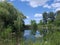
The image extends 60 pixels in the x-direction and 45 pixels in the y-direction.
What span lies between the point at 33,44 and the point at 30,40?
0.51m

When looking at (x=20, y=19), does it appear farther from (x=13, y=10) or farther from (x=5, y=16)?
(x=5, y=16)

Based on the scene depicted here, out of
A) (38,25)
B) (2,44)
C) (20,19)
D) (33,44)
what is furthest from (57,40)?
(20,19)

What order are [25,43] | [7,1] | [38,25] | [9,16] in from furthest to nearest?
[7,1], [9,16], [38,25], [25,43]

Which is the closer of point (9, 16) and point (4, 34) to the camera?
point (4, 34)

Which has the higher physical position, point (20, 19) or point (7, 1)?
point (7, 1)

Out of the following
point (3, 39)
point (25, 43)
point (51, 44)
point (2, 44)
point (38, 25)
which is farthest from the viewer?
point (38, 25)

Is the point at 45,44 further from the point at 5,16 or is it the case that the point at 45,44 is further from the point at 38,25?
the point at 5,16

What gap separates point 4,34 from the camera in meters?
9.82

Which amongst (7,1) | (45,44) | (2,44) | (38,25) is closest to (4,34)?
(2,44)

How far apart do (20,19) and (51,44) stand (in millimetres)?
11505

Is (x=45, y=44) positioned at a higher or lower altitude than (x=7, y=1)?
lower

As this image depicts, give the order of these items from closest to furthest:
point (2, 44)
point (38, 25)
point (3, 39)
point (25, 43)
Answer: point (25, 43)
point (2, 44)
point (3, 39)
point (38, 25)

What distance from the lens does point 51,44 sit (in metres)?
5.85

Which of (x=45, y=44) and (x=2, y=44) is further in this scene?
(x=2, y=44)
